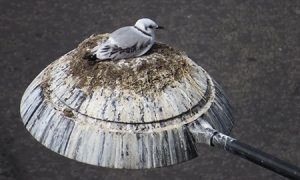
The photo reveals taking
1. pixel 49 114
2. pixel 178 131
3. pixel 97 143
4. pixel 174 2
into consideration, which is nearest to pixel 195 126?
pixel 178 131

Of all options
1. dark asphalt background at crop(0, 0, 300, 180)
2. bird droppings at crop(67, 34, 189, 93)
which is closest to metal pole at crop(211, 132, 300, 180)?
bird droppings at crop(67, 34, 189, 93)

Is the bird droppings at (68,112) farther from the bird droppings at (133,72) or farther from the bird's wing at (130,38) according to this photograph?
the bird's wing at (130,38)

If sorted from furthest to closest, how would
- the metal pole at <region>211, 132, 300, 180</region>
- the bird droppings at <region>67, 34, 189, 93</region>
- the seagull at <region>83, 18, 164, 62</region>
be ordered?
the seagull at <region>83, 18, 164, 62</region> → the bird droppings at <region>67, 34, 189, 93</region> → the metal pole at <region>211, 132, 300, 180</region>

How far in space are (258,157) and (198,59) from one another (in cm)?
411

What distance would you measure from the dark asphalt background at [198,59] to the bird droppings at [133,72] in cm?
267

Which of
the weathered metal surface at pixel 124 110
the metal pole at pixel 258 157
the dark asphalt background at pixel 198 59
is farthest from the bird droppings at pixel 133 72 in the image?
the dark asphalt background at pixel 198 59

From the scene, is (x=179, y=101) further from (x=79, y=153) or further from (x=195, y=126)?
(x=79, y=153)

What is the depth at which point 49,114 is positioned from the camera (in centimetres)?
232

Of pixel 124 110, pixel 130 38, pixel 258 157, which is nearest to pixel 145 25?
pixel 130 38

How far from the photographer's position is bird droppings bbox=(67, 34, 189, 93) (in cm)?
234

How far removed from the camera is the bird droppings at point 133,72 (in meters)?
2.34

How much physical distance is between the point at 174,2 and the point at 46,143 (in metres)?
4.84

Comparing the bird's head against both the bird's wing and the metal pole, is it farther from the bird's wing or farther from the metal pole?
the metal pole

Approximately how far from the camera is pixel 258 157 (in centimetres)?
204
